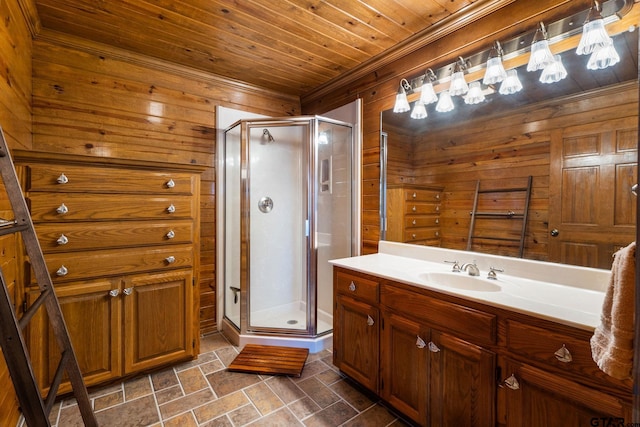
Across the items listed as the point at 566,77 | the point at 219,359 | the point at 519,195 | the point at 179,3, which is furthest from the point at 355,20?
the point at 219,359

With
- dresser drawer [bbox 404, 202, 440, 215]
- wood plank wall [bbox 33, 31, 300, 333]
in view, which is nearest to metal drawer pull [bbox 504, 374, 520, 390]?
dresser drawer [bbox 404, 202, 440, 215]

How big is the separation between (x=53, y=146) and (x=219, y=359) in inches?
78.0

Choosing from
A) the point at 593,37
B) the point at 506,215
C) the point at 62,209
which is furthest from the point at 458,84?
the point at 62,209

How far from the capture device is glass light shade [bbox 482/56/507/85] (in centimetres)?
163

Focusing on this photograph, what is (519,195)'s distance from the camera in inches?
62.0

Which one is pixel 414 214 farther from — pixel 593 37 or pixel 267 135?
pixel 267 135

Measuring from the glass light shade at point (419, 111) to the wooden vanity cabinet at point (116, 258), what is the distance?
166 centimetres

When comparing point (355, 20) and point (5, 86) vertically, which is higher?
point (355, 20)

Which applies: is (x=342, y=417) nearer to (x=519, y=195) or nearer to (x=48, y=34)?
(x=519, y=195)

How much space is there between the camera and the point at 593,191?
4.33ft

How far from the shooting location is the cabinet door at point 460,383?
3.92 ft

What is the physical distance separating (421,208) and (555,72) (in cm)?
104

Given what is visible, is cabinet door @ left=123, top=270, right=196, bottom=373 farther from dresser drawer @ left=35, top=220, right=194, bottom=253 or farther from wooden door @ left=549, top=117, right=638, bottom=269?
wooden door @ left=549, top=117, right=638, bottom=269

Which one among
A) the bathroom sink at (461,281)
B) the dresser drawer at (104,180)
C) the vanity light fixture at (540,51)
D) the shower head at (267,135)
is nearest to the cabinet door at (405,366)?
the bathroom sink at (461,281)
